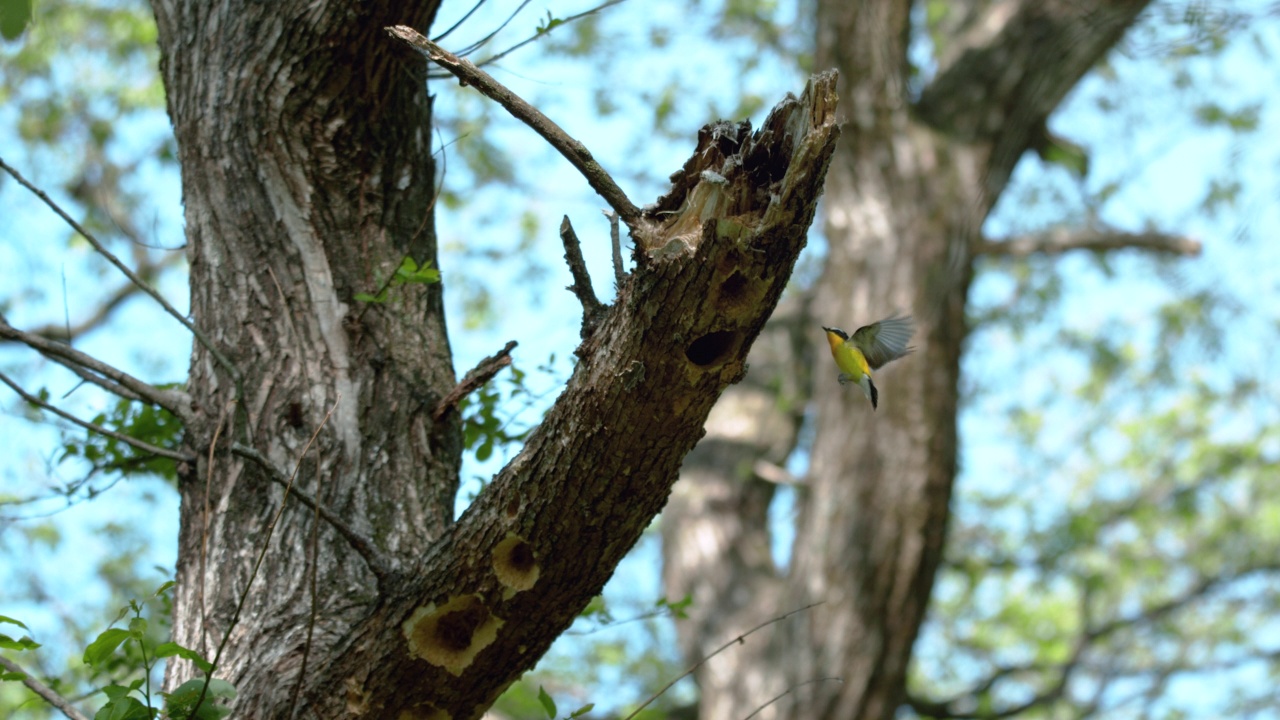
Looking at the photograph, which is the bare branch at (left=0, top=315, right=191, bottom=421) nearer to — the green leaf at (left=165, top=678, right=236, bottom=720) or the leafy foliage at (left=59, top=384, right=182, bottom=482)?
the leafy foliage at (left=59, top=384, right=182, bottom=482)

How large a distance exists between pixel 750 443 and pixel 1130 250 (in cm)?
283

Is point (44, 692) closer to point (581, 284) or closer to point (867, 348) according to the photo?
point (581, 284)

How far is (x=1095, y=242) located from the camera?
7055mm

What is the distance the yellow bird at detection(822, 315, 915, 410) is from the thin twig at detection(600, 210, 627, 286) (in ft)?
3.38

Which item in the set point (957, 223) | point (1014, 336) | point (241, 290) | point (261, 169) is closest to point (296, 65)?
point (261, 169)

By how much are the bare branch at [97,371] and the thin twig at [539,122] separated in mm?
1046

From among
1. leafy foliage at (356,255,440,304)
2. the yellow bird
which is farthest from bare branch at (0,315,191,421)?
the yellow bird

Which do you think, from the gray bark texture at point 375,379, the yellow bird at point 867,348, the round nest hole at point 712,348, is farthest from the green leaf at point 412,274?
the yellow bird at point 867,348

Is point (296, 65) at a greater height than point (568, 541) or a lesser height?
greater

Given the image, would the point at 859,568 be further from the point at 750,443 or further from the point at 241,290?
the point at 241,290

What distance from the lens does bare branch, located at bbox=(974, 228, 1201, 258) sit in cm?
682

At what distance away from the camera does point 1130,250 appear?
7.18m

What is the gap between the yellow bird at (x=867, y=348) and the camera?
9.40 ft

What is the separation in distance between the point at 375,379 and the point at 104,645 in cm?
91
